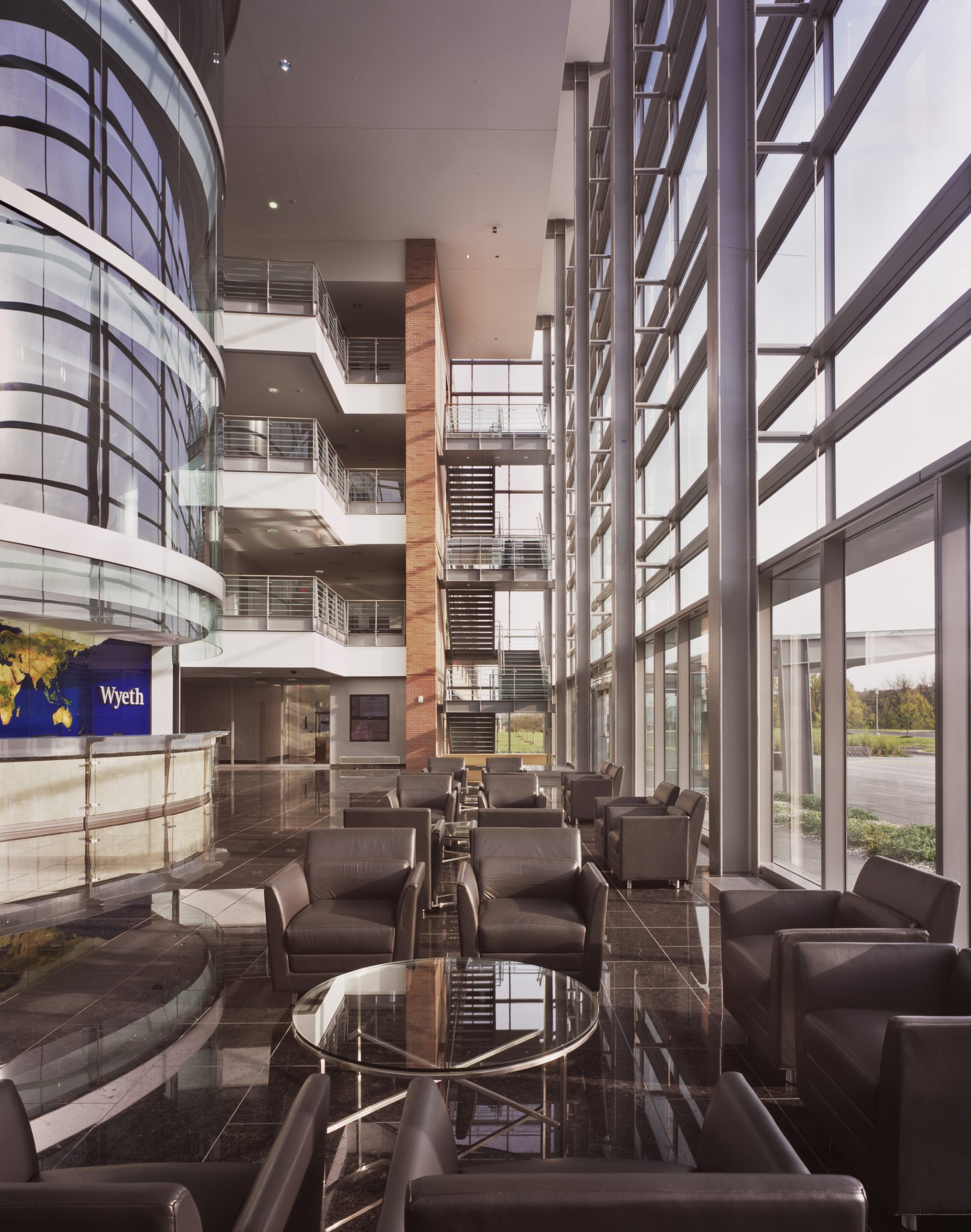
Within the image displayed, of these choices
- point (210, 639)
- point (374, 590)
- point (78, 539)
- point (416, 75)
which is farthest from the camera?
point (374, 590)

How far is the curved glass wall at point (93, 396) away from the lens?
6.73 meters

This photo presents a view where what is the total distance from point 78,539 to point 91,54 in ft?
14.0

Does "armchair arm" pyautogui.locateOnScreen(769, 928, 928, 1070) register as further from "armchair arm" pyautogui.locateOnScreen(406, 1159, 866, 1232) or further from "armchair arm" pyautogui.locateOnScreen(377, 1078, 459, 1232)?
"armchair arm" pyautogui.locateOnScreen(406, 1159, 866, 1232)

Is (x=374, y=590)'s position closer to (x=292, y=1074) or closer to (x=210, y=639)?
(x=210, y=639)

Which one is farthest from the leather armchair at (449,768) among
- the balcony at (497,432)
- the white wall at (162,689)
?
the balcony at (497,432)

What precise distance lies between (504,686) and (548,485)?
29.9 feet

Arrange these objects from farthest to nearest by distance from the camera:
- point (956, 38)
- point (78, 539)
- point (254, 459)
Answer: point (254, 459), point (78, 539), point (956, 38)

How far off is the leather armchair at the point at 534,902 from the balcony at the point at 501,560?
1761 centimetres

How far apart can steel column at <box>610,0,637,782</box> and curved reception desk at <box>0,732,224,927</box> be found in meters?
6.55

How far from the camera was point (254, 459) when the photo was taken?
1883 cm

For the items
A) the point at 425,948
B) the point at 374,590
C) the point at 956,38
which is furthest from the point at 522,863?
the point at 374,590

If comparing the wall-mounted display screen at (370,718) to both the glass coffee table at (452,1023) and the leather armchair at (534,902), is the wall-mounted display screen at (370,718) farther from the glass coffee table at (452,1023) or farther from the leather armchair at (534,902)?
the glass coffee table at (452,1023)

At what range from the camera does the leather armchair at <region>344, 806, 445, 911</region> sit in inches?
280

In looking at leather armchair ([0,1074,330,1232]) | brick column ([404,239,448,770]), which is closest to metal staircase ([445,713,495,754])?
brick column ([404,239,448,770])
